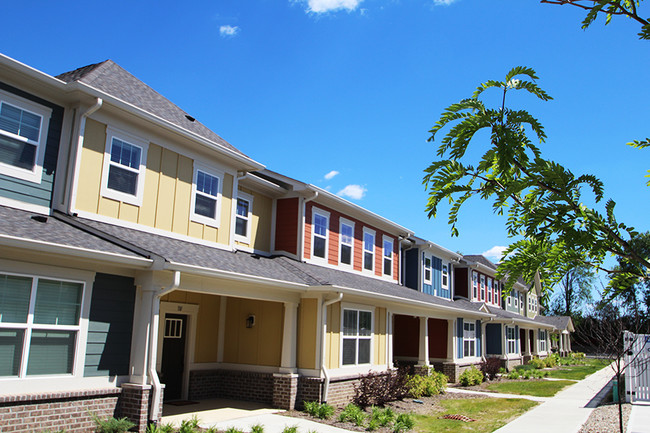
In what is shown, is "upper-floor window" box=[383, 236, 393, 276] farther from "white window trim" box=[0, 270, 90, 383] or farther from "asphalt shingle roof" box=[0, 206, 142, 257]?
"white window trim" box=[0, 270, 90, 383]

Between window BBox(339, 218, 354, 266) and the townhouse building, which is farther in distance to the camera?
window BBox(339, 218, 354, 266)

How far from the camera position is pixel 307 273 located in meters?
15.3

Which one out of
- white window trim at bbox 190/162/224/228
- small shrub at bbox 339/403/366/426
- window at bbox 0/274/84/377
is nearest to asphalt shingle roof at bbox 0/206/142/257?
window at bbox 0/274/84/377

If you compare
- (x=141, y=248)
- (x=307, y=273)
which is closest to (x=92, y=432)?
(x=141, y=248)

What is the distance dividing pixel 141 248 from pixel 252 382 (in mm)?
5895

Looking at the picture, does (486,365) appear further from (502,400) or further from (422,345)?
(502,400)

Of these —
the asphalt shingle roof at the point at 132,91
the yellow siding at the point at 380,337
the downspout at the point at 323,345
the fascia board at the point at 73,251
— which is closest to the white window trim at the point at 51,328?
the fascia board at the point at 73,251

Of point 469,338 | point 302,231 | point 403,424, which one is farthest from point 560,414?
point 469,338

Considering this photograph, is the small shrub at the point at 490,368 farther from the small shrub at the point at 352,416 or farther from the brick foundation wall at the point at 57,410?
the brick foundation wall at the point at 57,410

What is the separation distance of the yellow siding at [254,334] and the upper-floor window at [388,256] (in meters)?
7.83

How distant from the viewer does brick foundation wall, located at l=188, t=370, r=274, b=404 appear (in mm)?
14430

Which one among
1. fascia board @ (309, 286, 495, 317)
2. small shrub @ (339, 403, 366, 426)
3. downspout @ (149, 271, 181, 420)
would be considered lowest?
small shrub @ (339, 403, 366, 426)

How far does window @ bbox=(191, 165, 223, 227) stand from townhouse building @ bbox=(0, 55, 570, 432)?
0.04 m

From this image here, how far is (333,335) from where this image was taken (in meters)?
15.0
